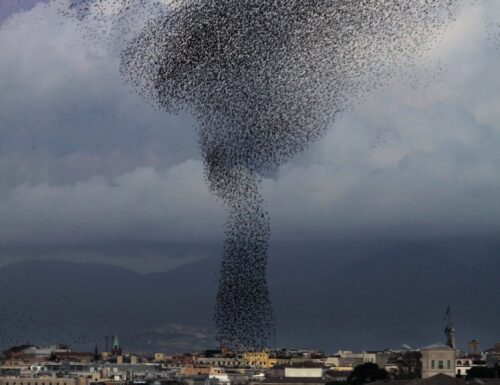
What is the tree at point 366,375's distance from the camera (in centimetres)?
16479

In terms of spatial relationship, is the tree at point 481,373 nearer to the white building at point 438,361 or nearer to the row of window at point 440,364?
the white building at point 438,361

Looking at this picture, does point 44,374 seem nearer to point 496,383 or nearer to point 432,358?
point 432,358

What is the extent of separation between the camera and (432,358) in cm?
14488

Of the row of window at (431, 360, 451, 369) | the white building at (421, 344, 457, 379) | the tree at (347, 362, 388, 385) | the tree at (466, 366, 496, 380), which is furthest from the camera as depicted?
the tree at (347, 362, 388, 385)

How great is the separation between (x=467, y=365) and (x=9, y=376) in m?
52.2

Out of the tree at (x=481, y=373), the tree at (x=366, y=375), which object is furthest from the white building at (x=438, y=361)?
the tree at (x=366, y=375)

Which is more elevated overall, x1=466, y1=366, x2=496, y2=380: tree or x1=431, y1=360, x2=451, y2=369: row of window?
x1=466, y1=366, x2=496, y2=380: tree

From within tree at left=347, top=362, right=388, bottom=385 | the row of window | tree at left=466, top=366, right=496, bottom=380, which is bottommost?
the row of window

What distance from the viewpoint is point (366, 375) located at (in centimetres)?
16738

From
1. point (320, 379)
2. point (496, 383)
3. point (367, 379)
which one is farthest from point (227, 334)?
point (320, 379)

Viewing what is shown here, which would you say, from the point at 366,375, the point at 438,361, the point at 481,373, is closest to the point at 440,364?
the point at 438,361

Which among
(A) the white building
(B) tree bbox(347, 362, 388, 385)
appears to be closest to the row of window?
(A) the white building

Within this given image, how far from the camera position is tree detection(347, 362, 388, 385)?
16479 centimetres

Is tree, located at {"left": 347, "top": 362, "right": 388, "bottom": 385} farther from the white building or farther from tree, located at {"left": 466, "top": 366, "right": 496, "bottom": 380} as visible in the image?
the white building
